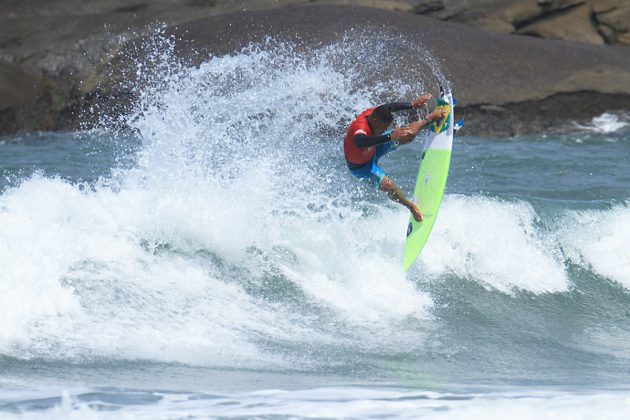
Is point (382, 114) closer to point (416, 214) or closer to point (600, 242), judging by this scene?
point (416, 214)

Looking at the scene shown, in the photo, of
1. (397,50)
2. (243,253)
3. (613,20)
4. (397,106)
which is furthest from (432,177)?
(613,20)

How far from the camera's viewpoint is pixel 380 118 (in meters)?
7.88

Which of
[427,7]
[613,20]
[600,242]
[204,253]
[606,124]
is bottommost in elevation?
→ [204,253]

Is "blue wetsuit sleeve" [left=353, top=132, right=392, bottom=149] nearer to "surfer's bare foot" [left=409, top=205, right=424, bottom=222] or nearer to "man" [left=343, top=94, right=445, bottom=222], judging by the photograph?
"man" [left=343, top=94, right=445, bottom=222]

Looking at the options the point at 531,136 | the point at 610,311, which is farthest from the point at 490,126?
the point at 610,311

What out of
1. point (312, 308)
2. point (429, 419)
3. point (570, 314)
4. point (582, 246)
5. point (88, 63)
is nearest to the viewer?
point (429, 419)

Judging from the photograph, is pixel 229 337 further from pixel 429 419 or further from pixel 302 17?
pixel 302 17

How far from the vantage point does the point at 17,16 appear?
20.6 metres

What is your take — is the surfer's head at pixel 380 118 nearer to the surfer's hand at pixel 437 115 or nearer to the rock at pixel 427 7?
the surfer's hand at pixel 437 115

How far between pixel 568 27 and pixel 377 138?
13.1 meters

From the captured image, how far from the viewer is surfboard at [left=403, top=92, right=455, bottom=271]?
27.3 feet

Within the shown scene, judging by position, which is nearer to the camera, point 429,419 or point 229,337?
point 429,419

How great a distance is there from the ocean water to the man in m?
0.87

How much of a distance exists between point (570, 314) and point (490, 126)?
8.24 metres
